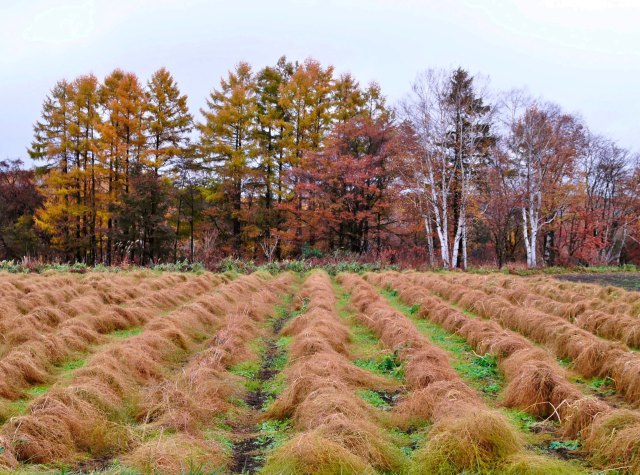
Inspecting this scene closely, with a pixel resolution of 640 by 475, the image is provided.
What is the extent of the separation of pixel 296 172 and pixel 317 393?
68.2 ft

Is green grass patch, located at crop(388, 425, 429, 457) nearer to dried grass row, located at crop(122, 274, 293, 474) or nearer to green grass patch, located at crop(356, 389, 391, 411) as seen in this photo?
green grass patch, located at crop(356, 389, 391, 411)

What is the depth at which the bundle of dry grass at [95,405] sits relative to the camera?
3.44 m

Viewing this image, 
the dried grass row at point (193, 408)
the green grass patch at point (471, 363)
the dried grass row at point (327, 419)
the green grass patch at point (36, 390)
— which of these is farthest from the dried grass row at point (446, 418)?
the green grass patch at point (36, 390)

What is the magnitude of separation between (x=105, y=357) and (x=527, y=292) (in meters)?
9.49

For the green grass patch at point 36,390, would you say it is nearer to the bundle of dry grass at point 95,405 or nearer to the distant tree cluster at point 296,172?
the bundle of dry grass at point 95,405

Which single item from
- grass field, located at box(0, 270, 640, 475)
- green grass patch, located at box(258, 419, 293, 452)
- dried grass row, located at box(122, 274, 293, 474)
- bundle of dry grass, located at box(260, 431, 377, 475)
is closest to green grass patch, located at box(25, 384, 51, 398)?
grass field, located at box(0, 270, 640, 475)

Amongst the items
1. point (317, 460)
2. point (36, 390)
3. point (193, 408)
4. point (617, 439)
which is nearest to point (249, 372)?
point (193, 408)

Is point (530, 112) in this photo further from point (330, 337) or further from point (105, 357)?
point (105, 357)

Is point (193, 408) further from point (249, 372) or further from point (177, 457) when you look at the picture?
point (249, 372)

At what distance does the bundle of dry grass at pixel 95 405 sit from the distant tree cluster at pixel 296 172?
644 inches

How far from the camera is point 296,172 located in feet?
80.3

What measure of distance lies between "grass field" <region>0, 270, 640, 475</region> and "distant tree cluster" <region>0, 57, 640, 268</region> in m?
14.7

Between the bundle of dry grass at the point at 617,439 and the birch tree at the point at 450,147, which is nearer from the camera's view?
the bundle of dry grass at the point at 617,439

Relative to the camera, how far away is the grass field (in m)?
3.27
